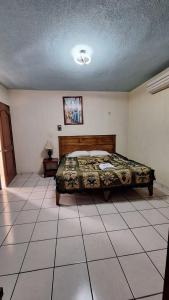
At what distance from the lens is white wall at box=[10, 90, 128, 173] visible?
4227 mm

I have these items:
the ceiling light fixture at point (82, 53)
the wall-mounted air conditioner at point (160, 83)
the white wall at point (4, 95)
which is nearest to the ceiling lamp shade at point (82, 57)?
the ceiling light fixture at point (82, 53)

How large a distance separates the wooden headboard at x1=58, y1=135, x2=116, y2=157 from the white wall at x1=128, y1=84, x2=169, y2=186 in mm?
655

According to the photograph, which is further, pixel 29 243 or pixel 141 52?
pixel 141 52

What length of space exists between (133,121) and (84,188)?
9.09ft

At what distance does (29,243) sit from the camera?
1.76 metres

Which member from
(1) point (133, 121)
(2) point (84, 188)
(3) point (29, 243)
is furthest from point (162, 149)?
(3) point (29, 243)

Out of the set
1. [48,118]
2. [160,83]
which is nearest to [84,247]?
[160,83]

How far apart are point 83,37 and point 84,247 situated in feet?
8.31

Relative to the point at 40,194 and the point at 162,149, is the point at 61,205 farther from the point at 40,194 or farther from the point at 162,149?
the point at 162,149

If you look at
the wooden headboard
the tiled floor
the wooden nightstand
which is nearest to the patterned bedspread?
the tiled floor

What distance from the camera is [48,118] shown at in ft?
14.3

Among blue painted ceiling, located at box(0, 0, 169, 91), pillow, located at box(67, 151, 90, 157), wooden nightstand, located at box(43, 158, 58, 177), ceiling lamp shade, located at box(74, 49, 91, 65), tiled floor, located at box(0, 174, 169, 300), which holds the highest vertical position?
blue painted ceiling, located at box(0, 0, 169, 91)

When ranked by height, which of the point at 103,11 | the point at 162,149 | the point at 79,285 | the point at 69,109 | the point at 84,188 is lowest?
the point at 79,285

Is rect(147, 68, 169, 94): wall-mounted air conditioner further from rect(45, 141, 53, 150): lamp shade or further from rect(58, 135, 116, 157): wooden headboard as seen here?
rect(45, 141, 53, 150): lamp shade
